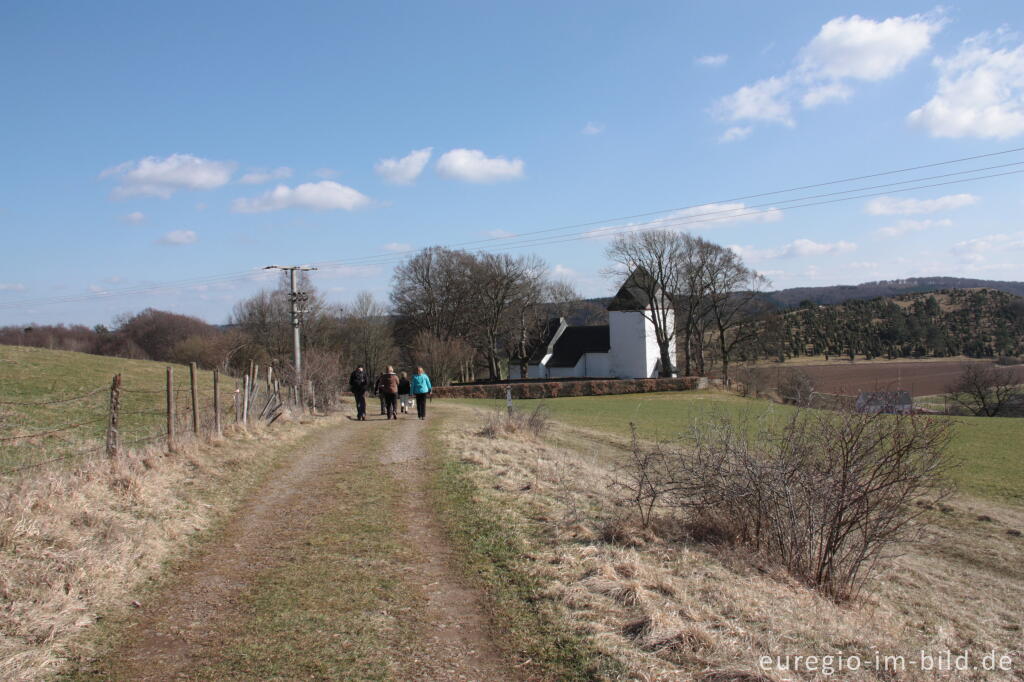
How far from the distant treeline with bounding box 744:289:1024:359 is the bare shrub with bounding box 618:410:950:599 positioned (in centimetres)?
6863

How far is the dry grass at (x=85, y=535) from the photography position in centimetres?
439

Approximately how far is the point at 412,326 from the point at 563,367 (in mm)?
15495

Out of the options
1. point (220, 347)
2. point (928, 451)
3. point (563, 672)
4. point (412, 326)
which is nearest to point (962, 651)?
point (928, 451)

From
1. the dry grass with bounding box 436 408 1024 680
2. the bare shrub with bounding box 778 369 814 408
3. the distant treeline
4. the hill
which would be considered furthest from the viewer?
the hill

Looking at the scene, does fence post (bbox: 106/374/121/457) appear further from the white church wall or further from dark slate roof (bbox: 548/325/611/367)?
dark slate roof (bbox: 548/325/611/367)

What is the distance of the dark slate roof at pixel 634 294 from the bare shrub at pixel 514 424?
42.1 metres

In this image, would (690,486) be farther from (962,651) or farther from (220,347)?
(220,347)

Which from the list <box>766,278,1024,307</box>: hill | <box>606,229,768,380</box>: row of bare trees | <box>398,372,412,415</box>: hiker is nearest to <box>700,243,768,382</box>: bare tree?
<box>606,229,768,380</box>: row of bare trees

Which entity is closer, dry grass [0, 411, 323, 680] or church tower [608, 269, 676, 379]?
dry grass [0, 411, 323, 680]

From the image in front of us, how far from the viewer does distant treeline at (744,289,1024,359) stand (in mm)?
82250

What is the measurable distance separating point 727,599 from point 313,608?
10.3 feet

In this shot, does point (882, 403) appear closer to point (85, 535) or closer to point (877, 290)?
point (85, 535)

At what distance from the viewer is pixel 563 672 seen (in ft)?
13.3

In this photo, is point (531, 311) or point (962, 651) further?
point (531, 311)
